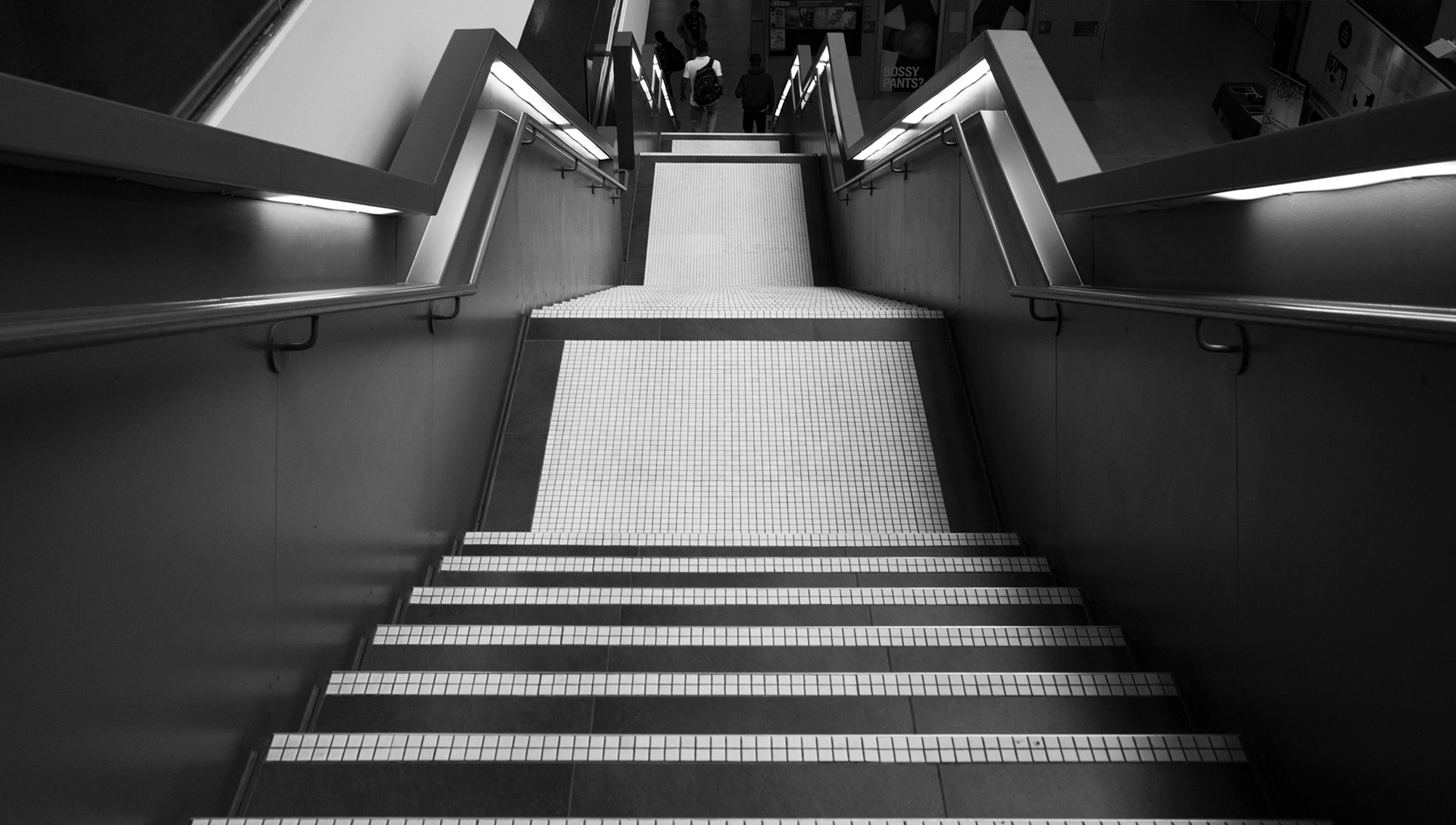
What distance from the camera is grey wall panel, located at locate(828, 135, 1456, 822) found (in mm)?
1495

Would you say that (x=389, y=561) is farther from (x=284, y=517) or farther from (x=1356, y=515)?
(x=1356, y=515)

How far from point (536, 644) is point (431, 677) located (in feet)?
1.07

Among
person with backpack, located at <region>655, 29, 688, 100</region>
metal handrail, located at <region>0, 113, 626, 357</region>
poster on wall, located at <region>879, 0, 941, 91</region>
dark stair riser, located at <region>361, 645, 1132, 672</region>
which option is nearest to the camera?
metal handrail, located at <region>0, 113, 626, 357</region>

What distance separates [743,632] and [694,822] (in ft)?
2.87

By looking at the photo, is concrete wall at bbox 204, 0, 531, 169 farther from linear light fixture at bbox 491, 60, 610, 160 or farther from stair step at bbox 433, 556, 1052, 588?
stair step at bbox 433, 556, 1052, 588

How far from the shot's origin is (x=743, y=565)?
308cm

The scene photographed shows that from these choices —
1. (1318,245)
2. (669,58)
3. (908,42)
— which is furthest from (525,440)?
(908,42)

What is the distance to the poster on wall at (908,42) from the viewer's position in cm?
1520

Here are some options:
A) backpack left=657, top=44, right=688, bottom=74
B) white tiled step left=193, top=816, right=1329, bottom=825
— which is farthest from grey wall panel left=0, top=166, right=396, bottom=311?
backpack left=657, top=44, right=688, bottom=74

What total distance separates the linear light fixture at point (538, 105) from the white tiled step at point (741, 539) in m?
1.75

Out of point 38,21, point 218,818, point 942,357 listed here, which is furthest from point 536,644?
point 942,357

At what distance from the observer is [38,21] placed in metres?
1.76

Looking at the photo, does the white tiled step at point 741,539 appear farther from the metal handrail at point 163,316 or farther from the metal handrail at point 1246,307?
the metal handrail at point 163,316

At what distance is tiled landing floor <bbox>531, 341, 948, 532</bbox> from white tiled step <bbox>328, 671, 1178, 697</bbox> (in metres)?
1.24
